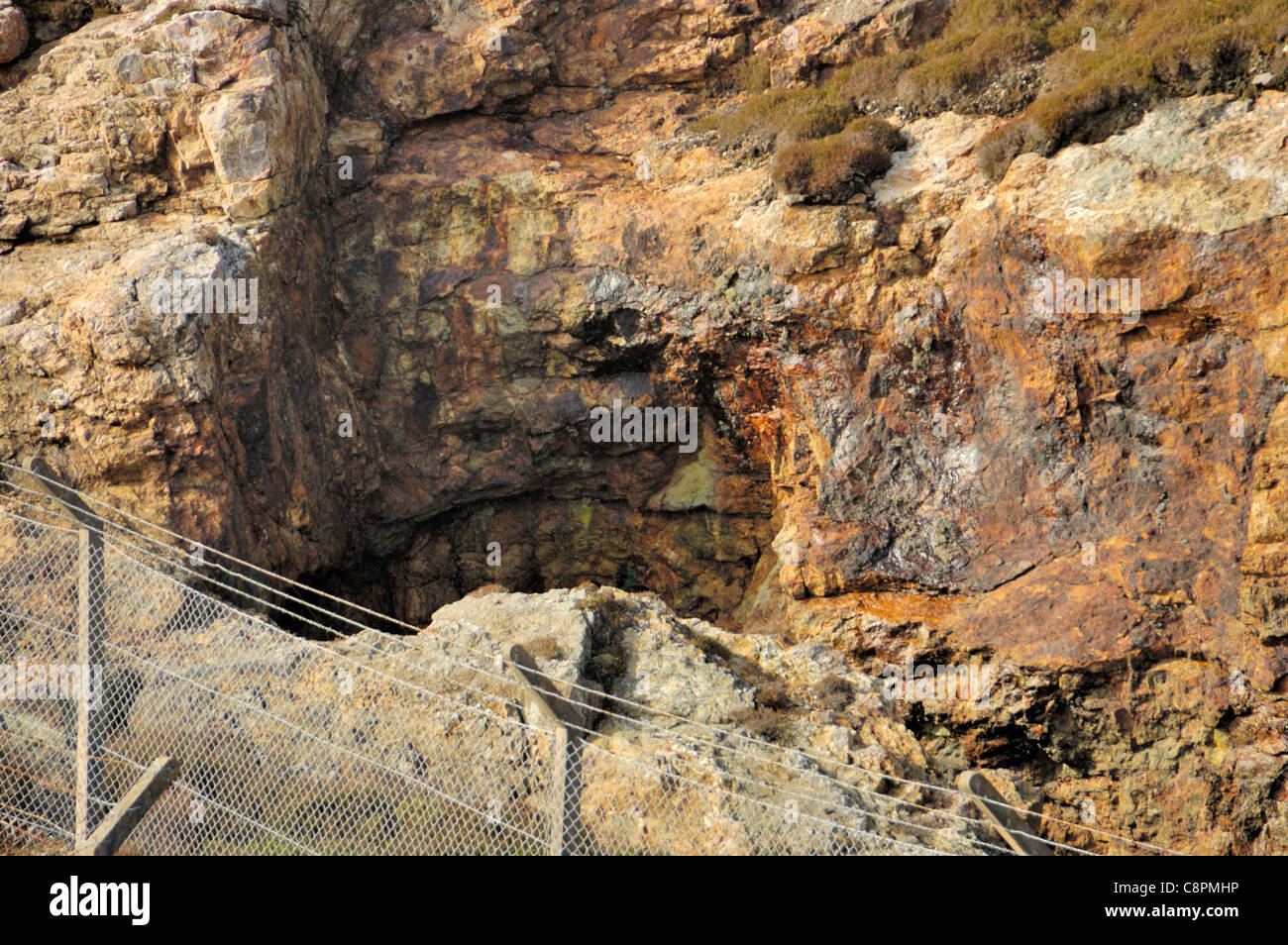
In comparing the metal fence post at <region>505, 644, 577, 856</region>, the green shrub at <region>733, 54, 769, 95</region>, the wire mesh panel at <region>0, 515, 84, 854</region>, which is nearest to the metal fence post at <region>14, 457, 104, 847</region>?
the wire mesh panel at <region>0, 515, 84, 854</region>

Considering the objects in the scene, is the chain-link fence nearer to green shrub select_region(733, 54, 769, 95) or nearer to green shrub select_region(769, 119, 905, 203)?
green shrub select_region(769, 119, 905, 203)

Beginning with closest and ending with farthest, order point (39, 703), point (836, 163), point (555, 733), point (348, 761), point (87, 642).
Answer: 1. point (555, 733)
2. point (87, 642)
3. point (348, 761)
4. point (39, 703)
5. point (836, 163)

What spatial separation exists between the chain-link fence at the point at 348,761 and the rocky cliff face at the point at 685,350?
2982 mm

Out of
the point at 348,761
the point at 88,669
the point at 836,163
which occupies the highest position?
the point at 836,163

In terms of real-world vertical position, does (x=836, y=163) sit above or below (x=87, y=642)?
above

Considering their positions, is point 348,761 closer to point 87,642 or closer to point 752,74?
point 87,642

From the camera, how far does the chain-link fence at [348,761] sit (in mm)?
7836

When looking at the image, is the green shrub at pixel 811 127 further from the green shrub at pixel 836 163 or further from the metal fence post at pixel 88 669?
the metal fence post at pixel 88 669

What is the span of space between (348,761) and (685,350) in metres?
8.97

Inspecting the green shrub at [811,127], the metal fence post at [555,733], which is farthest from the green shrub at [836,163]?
the metal fence post at [555,733]

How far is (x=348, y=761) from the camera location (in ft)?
28.1

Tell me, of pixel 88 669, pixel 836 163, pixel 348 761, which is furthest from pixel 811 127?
pixel 88 669

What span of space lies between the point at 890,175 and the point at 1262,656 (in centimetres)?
781
